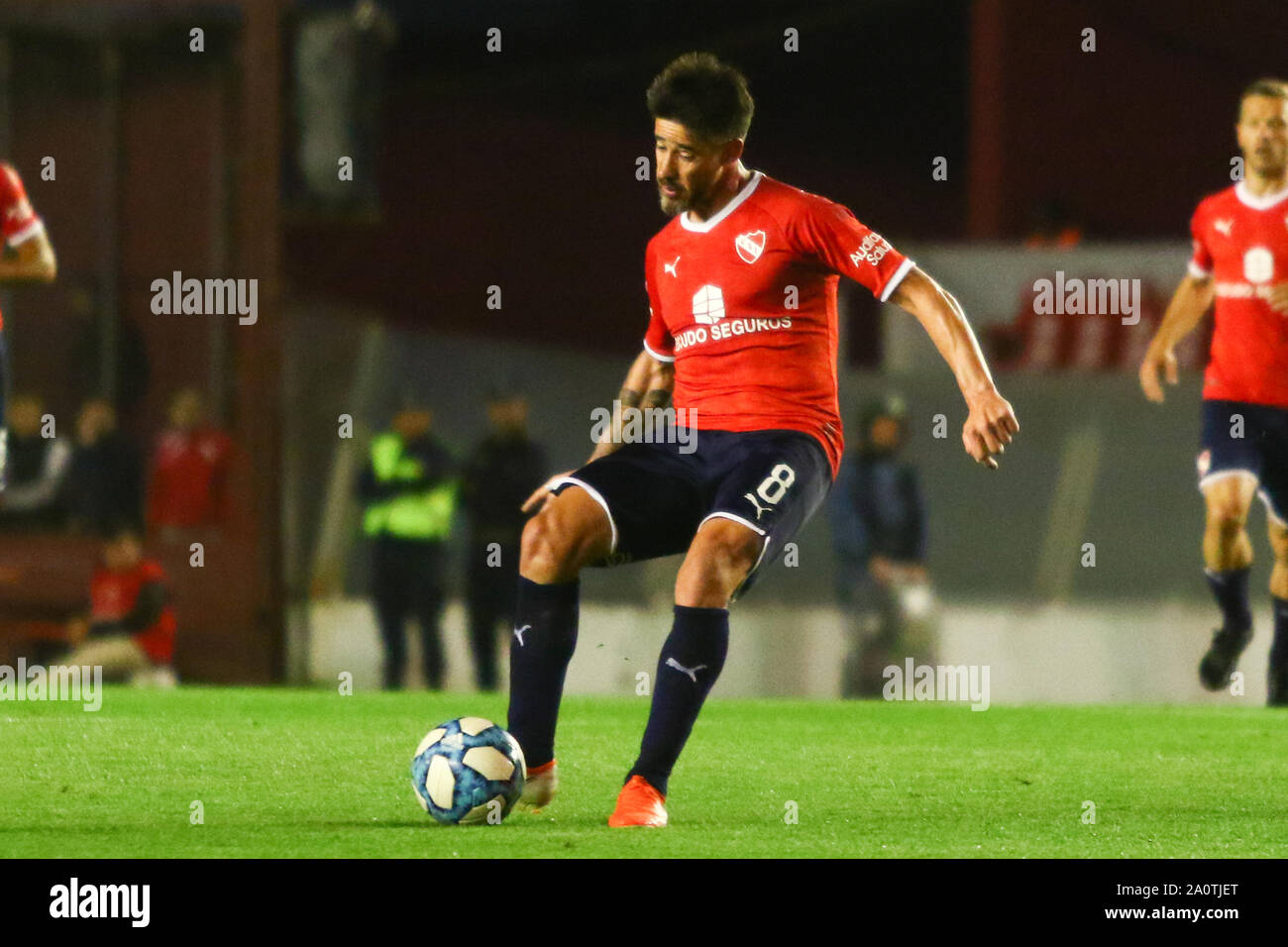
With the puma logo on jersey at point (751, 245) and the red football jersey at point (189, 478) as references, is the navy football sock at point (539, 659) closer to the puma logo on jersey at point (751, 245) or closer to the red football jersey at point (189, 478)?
the puma logo on jersey at point (751, 245)

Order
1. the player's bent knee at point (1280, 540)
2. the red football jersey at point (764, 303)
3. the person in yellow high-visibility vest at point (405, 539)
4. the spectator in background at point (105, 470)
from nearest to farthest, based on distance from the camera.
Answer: the red football jersey at point (764, 303)
the player's bent knee at point (1280, 540)
the person in yellow high-visibility vest at point (405, 539)
the spectator in background at point (105, 470)

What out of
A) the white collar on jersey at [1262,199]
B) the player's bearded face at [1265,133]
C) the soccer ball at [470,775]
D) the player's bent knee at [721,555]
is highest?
the player's bearded face at [1265,133]

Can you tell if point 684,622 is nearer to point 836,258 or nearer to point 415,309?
point 836,258

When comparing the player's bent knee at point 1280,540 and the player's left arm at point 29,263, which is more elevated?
the player's left arm at point 29,263

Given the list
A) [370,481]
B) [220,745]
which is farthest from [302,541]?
[220,745]

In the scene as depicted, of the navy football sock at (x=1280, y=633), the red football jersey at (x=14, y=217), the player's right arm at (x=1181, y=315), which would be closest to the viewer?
the red football jersey at (x=14, y=217)

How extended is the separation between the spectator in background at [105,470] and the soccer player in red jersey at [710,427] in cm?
780

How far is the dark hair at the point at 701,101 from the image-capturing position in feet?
18.9

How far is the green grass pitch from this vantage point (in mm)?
5355

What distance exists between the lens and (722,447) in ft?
19.4

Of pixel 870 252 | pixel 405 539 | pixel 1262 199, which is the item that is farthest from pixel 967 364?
pixel 405 539

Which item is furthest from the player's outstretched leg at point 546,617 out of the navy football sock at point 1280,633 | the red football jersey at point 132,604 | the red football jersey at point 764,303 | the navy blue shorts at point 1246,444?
the red football jersey at point 132,604

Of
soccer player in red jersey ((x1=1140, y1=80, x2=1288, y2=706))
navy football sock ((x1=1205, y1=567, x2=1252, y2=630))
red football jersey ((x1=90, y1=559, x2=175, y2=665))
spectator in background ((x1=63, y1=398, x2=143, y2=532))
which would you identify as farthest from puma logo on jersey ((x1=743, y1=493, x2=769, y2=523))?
spectator in background ((x1=63, y1=398, x2=143, y2=532))

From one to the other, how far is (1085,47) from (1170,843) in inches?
644
